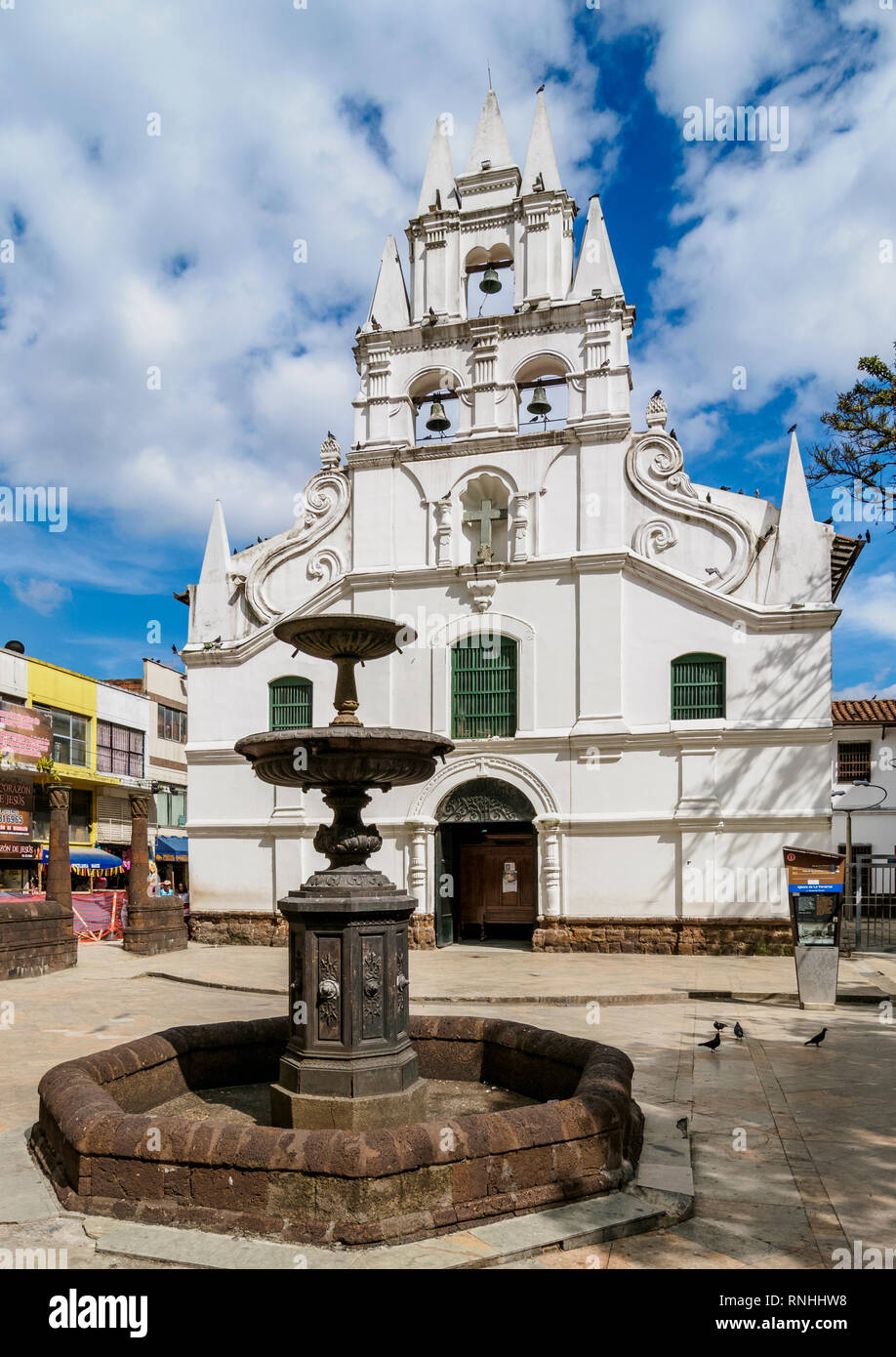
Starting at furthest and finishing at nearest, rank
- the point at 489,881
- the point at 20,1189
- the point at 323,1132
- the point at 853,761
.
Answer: the point at 853,761, the point at 489,881, the point at 20,1189, the point at 323,1132

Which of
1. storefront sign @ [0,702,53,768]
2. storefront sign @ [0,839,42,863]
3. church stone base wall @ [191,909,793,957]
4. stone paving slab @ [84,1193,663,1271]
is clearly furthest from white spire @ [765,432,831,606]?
storefront sign @ [0,839,42,863]

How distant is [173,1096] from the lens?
24.2ft

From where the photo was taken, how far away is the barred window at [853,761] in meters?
31.7

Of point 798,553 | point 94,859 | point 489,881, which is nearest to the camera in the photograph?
point 798,553

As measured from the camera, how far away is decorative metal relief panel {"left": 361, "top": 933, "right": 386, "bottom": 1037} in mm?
6273

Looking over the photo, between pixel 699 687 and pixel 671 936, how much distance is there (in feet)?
15.6

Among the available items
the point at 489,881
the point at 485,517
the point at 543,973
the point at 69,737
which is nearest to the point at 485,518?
the point at 485,517

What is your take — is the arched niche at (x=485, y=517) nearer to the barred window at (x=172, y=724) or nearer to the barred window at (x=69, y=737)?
the barred window at (x=69, y=737)

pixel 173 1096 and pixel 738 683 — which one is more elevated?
pixel 738 683

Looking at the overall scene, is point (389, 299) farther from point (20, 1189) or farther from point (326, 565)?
point (20, 1189)

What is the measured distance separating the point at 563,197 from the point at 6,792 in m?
21.2

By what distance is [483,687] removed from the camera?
19656 mm
